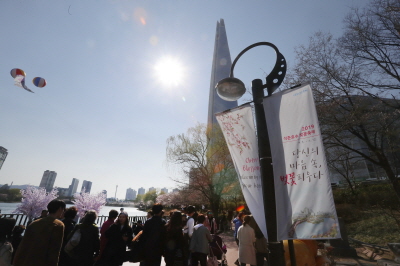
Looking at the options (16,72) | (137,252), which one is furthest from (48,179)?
(137,252)

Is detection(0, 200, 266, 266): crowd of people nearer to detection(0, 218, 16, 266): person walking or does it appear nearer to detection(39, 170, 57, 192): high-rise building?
detection(0, 218, 16, 266): person walking

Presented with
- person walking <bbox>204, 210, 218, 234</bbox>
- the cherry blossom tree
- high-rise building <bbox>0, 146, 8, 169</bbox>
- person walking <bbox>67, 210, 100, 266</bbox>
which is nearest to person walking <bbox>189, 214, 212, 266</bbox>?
person walking <bbox>204, 210, 218, 234</bbox>

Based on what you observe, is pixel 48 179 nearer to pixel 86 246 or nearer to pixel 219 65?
pixel 219 65

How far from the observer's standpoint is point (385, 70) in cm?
761

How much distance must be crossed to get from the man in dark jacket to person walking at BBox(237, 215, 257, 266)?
211 centimetres

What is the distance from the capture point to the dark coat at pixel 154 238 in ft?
11.4

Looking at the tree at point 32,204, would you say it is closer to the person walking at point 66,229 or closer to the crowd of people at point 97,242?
the crowd of people at point 97,242

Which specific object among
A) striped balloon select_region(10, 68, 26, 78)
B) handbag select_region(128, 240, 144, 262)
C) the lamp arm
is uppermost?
striped balloon select_region(10, 68, 26, 78)

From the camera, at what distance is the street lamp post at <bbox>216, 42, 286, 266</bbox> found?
2146 mm

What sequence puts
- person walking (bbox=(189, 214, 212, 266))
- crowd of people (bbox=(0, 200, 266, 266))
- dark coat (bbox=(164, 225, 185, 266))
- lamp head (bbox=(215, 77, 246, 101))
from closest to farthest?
1. crowd of people (bbox=(0, 200, 266, 266))
2. lamp head (bbox=(215, 77, 246, 101))
3. dark coat (bbox=(164, 225, 185, 266))
4. person walking (bbox=(189, 214, 212, 266))

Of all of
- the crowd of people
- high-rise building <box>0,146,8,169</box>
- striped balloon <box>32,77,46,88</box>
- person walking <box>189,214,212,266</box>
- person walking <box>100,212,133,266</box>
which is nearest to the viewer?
the crowd of people

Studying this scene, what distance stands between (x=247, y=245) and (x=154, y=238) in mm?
2373

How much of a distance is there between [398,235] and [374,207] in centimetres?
788

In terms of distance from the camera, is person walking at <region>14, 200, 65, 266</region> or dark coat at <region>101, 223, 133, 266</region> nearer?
person walking at <region>14, 200, 65, 266</region>
